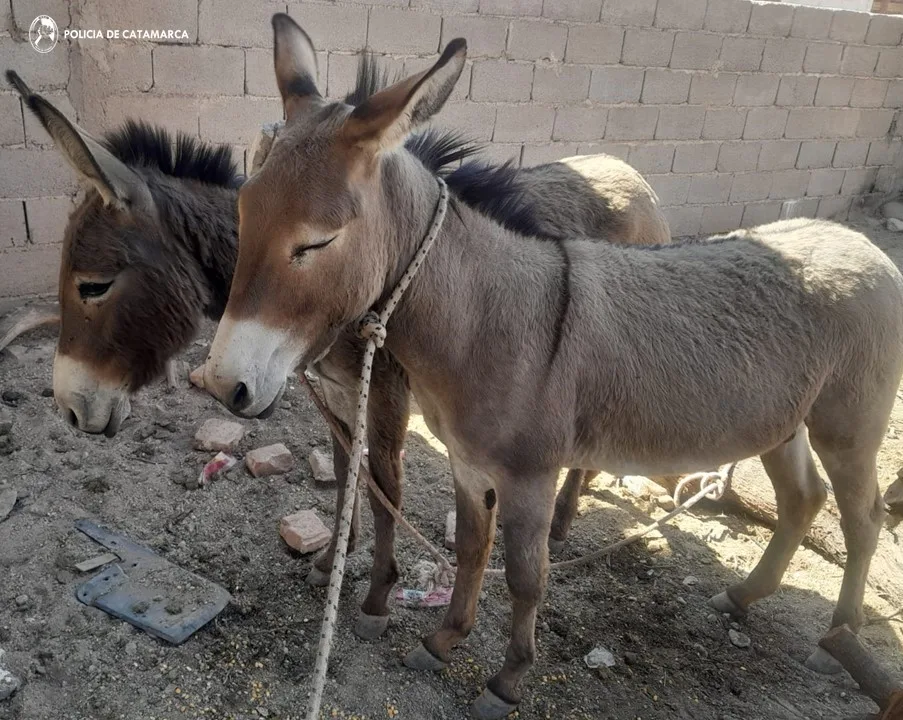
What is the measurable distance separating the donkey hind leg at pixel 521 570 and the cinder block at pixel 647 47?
537 centimetres

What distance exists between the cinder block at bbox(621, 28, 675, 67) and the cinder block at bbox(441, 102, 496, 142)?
60.1 inches

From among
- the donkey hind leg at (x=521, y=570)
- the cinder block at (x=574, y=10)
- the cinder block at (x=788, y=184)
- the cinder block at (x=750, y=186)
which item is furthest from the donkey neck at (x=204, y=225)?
the cinder block at (x=788, y=184)

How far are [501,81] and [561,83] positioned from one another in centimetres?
64

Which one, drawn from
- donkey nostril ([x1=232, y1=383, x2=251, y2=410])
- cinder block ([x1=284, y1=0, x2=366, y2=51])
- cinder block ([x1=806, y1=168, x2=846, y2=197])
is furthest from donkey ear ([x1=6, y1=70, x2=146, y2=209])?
cinder block ([x1=806, y1=168, x2=846, y2=197])

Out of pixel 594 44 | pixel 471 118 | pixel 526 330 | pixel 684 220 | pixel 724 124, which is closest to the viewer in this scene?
pixel 526 330

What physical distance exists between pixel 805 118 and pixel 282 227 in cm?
799

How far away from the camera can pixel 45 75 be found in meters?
4.13

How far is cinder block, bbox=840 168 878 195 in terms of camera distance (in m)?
8.83

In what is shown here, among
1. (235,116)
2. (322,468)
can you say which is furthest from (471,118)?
(322,468)

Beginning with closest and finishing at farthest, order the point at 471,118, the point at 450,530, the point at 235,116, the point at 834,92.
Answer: the point at 450,530
the point at 235,116
the point at 471,118
the point at 834,92

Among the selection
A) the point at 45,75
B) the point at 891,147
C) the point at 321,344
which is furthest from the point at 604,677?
the point at 891,147

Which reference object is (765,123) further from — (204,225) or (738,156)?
(204,225)

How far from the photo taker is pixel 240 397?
1700 mm

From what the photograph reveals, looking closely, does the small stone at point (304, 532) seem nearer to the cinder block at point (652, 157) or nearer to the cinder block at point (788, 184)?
the cinder block at point (652, 157)
